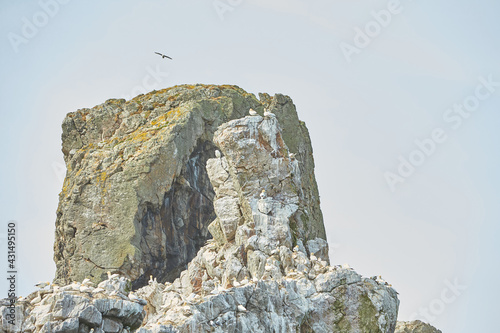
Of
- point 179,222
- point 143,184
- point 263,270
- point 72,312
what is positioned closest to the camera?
point 72,312

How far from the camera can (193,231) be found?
88375mm

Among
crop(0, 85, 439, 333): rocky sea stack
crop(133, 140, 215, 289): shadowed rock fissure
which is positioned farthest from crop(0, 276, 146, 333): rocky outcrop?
crop(133, 140, 215, 289): shadowed rock fissure

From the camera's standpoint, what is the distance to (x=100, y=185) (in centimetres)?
8381

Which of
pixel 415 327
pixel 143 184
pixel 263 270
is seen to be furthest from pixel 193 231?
pixel 415 327

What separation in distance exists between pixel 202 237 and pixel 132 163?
32.9 feet

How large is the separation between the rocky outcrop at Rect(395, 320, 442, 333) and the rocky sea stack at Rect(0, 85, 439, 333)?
0.21m

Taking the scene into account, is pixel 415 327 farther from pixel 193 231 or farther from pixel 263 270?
pixel 263 270

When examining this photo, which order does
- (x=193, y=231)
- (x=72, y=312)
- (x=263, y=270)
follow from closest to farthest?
1. (x=72, y=312)
2. (x=263, y=270)
3. (x=193, y=231)

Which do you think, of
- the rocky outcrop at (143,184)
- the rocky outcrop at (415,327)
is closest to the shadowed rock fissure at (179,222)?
the rocky outcrop at (143,184)

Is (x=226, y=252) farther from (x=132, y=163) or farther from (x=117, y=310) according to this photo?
(x=117, y=310)

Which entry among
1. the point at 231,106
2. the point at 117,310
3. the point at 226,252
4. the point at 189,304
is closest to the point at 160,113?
the point at 231,106

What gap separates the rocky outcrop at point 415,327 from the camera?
90.3 metres

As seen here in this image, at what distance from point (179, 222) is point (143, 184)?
19.9ft

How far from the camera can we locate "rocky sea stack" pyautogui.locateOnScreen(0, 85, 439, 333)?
51.9 metres
